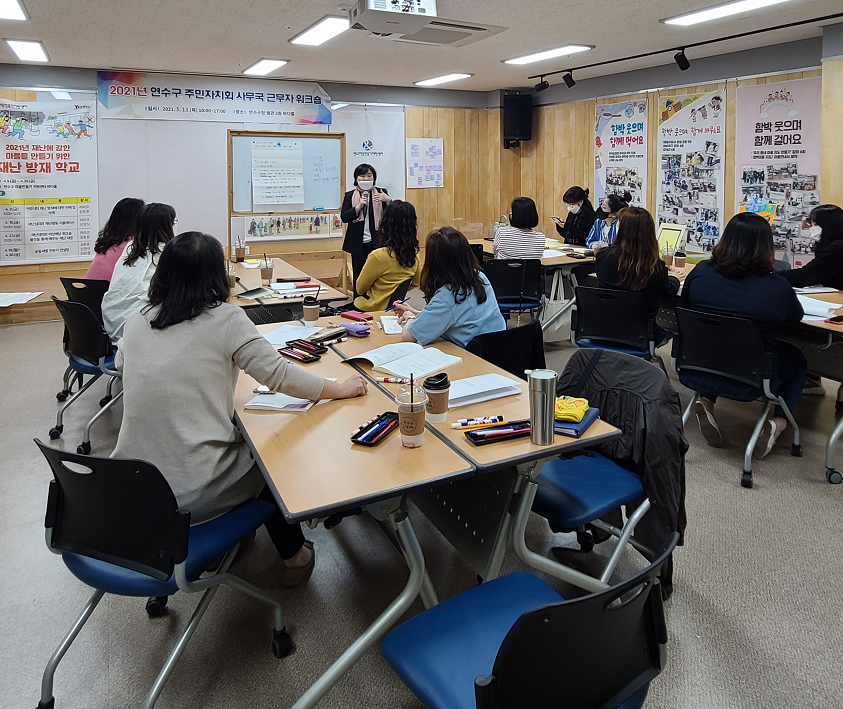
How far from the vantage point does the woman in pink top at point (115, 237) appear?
166 inches

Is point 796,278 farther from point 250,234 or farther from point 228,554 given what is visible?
point 250,234

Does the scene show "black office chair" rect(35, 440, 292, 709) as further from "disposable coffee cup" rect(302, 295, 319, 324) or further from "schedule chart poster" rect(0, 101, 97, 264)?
"schedule chart poster" rect(0, 101, 97, 264)

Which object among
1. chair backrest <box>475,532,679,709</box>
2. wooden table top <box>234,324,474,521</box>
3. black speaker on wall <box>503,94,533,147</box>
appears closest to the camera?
chair backrest <box>475,532,679,709</box>

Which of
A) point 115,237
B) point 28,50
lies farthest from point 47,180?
point 115,237

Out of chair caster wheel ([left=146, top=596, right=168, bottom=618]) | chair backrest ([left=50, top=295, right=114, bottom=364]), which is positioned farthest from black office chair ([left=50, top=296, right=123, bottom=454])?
chair caster wheel ([left=146, top=596, right=168, bottom=618])

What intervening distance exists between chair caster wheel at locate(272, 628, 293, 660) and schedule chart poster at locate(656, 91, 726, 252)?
19.1ft

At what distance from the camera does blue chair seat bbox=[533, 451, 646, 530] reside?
204 cm

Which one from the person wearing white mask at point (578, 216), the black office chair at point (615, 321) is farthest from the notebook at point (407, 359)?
the person wearing white mask at point (578, 216)

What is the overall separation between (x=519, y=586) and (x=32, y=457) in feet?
9.61

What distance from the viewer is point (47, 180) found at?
7074mm

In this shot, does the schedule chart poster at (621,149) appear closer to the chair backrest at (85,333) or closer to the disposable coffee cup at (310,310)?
the disposable coffee cup at (310,310)

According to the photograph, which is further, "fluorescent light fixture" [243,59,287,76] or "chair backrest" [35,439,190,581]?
"fluorescent light fixture" [243,59,287,76]

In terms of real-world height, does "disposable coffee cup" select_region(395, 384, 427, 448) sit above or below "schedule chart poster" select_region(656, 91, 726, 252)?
below

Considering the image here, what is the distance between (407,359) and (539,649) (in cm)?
166
